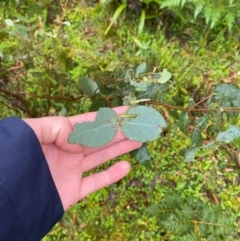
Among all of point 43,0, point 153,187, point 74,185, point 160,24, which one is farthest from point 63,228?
point 160,24

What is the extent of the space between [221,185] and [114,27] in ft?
3.34

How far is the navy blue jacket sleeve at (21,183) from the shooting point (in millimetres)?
991

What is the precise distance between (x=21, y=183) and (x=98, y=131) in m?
0.33

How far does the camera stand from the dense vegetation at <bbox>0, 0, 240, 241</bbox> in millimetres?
1610

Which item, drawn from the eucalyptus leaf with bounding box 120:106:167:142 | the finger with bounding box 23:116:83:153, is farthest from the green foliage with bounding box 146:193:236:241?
the eucalyptus leaf with bounding box 120:106:167:142

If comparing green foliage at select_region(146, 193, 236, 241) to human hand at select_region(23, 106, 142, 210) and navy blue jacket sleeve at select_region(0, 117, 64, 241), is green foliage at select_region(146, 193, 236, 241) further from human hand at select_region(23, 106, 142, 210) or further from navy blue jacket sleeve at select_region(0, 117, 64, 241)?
navy blue jacket sleeve at select_region(0, 117, 64, 241)

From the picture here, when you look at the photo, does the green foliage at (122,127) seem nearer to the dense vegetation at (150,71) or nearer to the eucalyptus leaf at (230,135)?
the eucalyptus leaf at (230,135)

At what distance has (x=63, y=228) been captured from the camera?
1.80 m

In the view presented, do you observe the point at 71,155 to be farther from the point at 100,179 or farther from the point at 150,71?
the point at 150,71

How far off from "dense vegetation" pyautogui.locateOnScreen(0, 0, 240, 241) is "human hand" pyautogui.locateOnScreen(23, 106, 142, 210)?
151 mm

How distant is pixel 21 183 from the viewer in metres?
1.02

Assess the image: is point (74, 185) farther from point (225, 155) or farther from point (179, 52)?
point (179, 52)

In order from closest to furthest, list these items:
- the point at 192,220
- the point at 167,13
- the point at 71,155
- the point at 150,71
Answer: the point at 71,155
the point at 150,71
the point at 192,220
the point at 167,13

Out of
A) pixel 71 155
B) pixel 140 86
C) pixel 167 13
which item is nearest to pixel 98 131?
pixel 140 86
